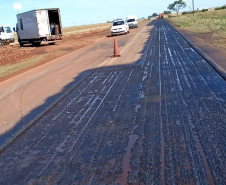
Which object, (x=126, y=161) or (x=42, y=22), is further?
(x=42, y=22)

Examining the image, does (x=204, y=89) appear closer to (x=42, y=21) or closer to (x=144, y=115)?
(x=144, y=115)

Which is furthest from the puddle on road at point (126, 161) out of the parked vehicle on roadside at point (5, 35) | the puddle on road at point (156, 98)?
the parked vehicle on roadside at point (5, 35)

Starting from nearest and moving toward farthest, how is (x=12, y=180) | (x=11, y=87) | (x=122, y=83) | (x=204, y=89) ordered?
1. (x=12, y=180)
2. (x=204, y=89)
3. (x=122, y=83)
4. (x=11, y=87)

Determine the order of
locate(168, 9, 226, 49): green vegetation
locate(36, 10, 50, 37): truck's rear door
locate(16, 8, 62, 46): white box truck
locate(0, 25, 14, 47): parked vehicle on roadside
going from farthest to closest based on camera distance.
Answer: locate(0, 25, 14, 47): parked vehicle on roadside, locate(16, 8, 62, 46): white box truck, locate(36, 10, 50, 37): truck's rear door, locate(168, 9, 226, 49): green vegetation

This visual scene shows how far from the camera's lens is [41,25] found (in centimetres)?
3144

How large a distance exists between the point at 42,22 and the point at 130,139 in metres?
27.9

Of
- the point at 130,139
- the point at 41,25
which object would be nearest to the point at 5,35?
the point at 41,25

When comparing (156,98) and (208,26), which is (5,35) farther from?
(156,98)

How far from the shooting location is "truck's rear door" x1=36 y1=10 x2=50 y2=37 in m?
31.1

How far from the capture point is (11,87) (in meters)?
→ 12.3

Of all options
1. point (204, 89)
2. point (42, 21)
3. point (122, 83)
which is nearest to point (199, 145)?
point (204, 89)

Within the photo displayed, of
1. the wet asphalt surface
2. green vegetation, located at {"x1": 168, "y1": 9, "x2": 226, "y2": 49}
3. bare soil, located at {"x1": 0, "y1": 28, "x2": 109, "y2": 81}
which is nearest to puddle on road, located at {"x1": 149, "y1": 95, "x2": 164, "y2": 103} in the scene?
the wet asphalt surface

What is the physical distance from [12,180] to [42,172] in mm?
418

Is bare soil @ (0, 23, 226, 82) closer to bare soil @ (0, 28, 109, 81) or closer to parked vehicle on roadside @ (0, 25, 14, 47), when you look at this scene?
bare soil @ (0, 28, 109, 81)
